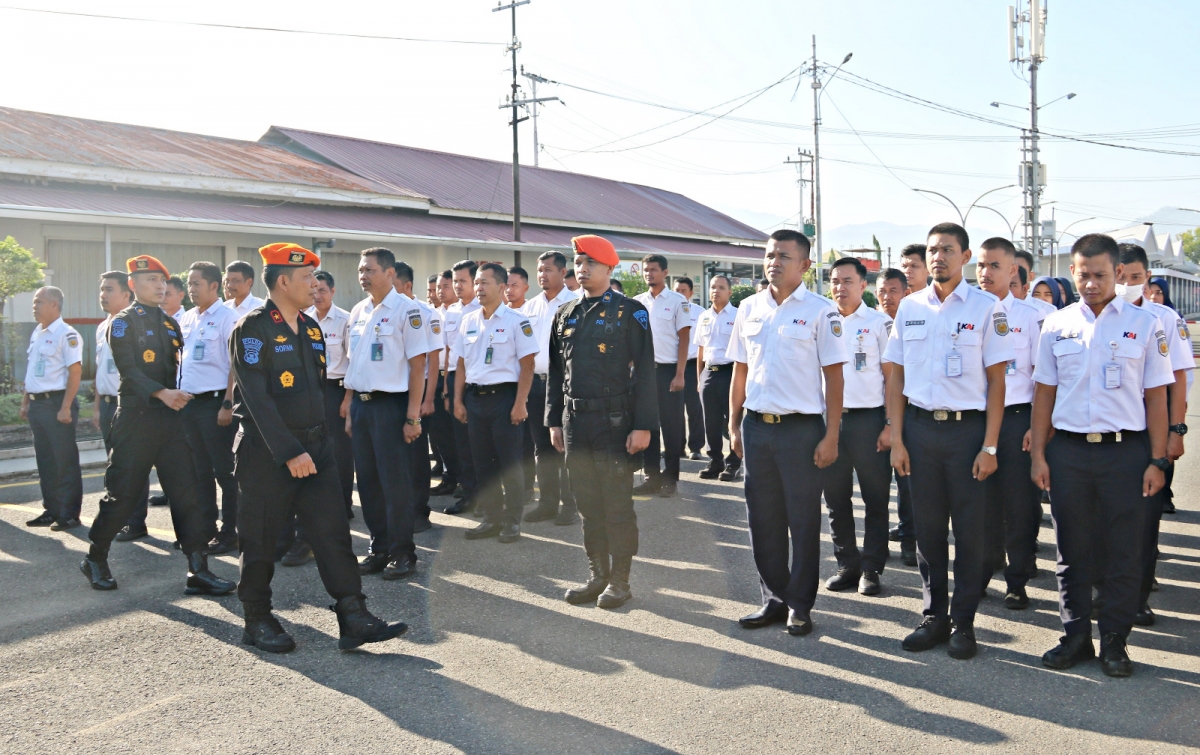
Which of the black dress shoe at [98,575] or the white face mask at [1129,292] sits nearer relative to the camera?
the white face mask at [1129,292]

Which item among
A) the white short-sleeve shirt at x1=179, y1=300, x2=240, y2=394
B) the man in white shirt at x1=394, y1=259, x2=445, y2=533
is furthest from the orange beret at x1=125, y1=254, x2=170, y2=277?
the man in white shirt at x1=394, y1=259, x2=445, y2=533

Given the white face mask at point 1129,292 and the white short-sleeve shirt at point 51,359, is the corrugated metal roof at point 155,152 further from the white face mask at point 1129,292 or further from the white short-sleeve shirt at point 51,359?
the white face mask at point 1129,292

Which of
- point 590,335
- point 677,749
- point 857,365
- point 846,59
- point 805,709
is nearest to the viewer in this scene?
point 677,749

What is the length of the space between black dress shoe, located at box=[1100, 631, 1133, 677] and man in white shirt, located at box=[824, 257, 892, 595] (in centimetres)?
145

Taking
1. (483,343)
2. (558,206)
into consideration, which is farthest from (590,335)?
(558,206)

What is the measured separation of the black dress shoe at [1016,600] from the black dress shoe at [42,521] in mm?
7415

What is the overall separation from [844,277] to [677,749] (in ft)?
12.7

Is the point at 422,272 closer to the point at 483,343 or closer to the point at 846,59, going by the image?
the point at 483,343

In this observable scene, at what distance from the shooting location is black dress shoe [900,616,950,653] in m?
4.53

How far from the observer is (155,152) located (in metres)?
21.2

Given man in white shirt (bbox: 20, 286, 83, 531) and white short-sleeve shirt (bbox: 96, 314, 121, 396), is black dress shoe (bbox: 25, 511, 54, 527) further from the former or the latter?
white short-sleeve shirt (bbox: 96, 314, 121, 396)

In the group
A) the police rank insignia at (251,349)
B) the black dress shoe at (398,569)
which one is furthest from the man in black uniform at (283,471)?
the black dress shoe at (398,569)

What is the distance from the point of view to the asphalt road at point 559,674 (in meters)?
3.64

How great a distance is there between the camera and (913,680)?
4.16 metres
